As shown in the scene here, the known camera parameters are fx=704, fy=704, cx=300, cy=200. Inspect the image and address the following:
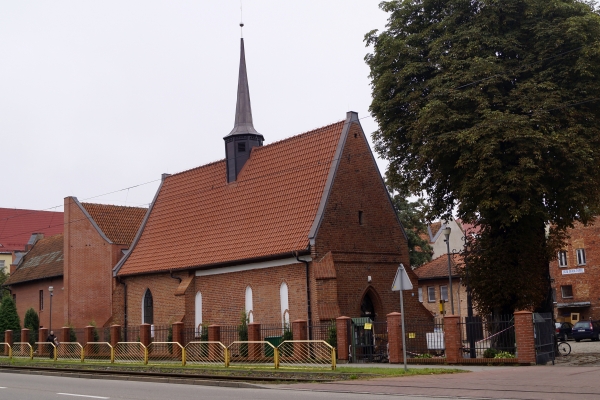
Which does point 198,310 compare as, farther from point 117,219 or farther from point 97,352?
point 117,219

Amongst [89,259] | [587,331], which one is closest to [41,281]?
[89,259]

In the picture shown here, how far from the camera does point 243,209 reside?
33094mm

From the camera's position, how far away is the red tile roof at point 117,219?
40531mm

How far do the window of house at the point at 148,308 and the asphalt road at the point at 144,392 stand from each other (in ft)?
53.9

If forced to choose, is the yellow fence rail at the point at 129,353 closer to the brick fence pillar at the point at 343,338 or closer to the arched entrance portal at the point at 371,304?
the brick fence pillar at the point at 343,338

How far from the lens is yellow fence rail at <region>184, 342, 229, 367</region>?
2636 cm

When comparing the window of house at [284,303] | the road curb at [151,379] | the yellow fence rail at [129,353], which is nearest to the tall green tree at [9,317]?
the yellow fence rail at [129,353]

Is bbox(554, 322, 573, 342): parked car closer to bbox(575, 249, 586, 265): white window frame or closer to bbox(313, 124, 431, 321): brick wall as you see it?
bbox(575, 249, 586, 265): white window frame

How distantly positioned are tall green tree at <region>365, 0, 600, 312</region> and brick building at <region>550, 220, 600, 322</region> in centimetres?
2717

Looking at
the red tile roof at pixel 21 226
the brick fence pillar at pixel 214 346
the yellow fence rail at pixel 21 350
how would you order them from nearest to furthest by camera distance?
the brick fence pillar at pixel 214 346 < the yellow fence rail at pixel 21 350 < the red tile roof at pixel 21 226

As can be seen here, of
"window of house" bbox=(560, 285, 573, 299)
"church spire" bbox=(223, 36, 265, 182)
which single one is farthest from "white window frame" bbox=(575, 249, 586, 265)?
"church spire" bbox=(223, 36, 265, 182)

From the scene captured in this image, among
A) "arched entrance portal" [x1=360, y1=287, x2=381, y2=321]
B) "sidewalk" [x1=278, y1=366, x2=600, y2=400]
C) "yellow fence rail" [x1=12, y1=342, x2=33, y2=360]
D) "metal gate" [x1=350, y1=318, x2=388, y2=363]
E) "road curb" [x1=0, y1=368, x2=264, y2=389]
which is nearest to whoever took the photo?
"sidewalk" [x1=278, y1=366, x2=600, y2=400]

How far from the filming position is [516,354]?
822 inches

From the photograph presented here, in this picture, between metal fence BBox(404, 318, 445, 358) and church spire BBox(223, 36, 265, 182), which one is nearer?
metal fence BBox(404, 318, 445, 358)
